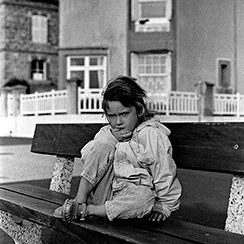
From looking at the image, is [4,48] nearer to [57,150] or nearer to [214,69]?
[214,69]

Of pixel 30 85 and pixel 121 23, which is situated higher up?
pixel 121 23

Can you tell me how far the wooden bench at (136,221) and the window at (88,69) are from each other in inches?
743

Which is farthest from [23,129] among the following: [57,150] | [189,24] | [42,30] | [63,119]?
[57,150]

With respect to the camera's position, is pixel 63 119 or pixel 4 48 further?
pixel 4 48

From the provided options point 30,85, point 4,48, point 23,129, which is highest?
point 4,48

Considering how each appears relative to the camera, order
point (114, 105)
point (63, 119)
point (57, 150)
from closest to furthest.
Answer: point (114, 105) < point (57, 150) < point (63, 119)

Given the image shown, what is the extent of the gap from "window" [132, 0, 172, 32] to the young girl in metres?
20.0

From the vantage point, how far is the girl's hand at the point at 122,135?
3.26 meters

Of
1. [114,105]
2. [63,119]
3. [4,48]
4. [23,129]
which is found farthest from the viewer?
[4,48]

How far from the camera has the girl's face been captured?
10.6 ft

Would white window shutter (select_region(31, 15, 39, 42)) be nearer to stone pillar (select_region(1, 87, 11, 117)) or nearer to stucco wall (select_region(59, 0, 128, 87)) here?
stucco wall (select_region(59, 0, 128, 87))

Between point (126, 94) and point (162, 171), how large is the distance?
1.74 feet

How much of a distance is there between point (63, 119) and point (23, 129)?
9.98ft

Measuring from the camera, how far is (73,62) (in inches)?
936
